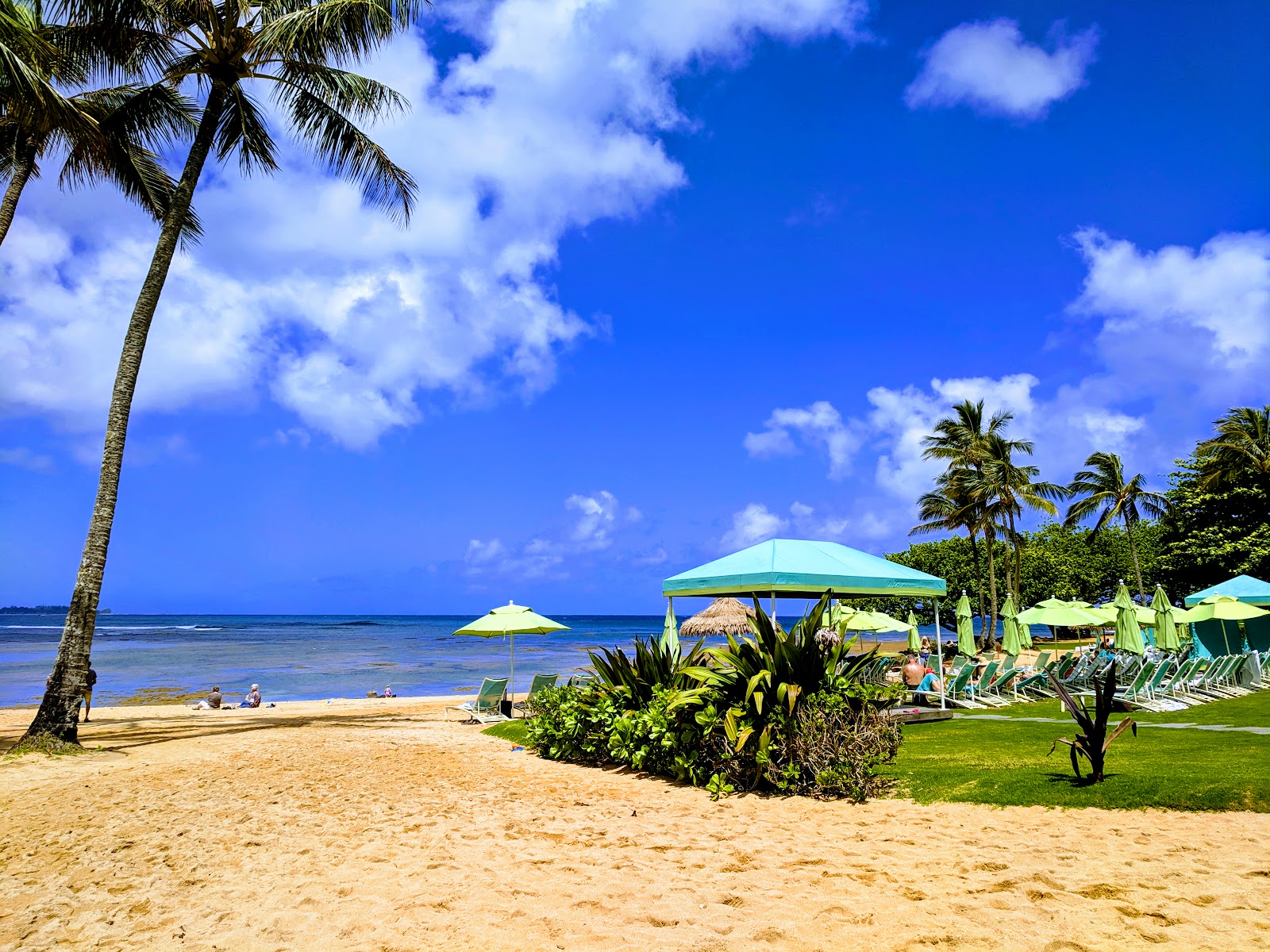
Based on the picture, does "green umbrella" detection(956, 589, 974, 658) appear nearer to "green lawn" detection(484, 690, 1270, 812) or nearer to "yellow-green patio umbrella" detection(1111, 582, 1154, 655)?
"yellow-green patio umbrella" detection(1111, 582, 1154, 655)

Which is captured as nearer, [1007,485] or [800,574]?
[800,574]

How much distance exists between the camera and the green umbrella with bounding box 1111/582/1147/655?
1442 cm

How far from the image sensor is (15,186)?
1202 cm

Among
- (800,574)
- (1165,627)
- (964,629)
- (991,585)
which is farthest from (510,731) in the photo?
(991,585)

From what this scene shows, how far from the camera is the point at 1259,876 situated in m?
3.99

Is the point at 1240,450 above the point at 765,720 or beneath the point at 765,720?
above

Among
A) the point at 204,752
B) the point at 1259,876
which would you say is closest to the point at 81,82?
the point at 204,752

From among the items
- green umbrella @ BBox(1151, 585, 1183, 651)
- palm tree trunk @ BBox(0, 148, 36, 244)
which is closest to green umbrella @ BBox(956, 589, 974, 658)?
green umbrella @ BBox(1151, 585, 1183, 651)

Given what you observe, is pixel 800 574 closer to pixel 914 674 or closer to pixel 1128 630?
pixel 914 674

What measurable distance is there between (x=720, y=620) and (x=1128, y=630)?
42.0ft

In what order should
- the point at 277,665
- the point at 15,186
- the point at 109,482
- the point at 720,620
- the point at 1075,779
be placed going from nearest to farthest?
1. the point at 1075,779
2. the point at 109,482
3. the point at 15,186
4. the point at 720,620
5. the point at 277,665

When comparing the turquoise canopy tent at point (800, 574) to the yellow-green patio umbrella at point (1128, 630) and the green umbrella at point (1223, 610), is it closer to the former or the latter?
the yellow-green patio umbrella at point (1128, 630)

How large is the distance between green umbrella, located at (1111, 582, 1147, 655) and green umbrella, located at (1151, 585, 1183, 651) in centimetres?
55

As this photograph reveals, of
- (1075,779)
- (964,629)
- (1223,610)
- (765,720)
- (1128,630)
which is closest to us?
(1075,779)
